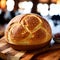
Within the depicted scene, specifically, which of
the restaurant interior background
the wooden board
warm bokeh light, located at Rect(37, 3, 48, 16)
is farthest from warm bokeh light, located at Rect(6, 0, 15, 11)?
the wooden board

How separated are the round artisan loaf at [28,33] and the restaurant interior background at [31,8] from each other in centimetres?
93

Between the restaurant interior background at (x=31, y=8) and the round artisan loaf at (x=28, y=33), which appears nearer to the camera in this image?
the round artisan loaf at (x=28, y=33)

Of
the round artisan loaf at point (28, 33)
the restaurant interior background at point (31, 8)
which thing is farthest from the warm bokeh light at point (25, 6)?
the round artisan loaf at point (28, 33)

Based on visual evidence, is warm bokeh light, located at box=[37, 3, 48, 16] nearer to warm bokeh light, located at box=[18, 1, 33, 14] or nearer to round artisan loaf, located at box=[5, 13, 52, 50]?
warm bokeh light, located at box=[18, 1, 33, 14]

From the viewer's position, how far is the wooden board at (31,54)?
62cm

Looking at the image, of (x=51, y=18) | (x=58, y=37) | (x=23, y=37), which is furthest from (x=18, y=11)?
(x=23, y=37)

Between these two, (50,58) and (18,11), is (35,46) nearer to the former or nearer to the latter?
(50,58)

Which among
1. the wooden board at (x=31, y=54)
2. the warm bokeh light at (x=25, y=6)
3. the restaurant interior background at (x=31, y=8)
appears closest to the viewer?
the wooden board at (x=31, y=54)

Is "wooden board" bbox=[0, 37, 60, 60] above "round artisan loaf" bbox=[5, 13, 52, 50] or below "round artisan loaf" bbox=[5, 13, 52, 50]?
below

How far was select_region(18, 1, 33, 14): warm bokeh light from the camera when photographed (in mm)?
1790

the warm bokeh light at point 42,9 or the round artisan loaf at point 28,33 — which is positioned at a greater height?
the round artisan loaf at point 28,33

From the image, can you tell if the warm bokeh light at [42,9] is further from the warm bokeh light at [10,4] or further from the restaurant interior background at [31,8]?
the warm bokeh light at [10,4]

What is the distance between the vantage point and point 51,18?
5.61ft

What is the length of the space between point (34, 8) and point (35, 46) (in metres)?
1.16
